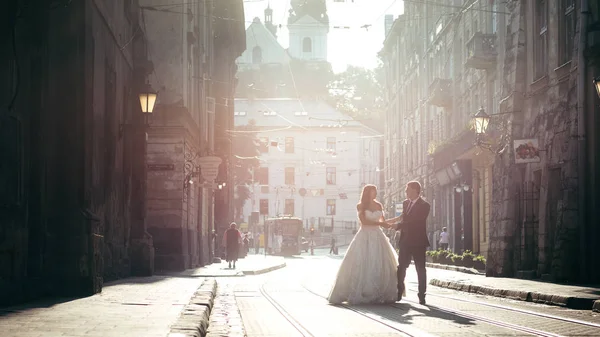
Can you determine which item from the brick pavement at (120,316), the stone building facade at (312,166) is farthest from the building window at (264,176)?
the brick pavement at (120,316)

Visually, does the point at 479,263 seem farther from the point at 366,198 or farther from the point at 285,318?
the point at 285,318

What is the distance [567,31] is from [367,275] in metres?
10.6

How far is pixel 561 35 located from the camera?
22422mm

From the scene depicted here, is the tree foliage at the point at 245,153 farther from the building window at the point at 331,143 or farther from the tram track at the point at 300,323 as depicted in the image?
the tram track at the point at 300,323

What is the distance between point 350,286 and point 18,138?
4.70 meters

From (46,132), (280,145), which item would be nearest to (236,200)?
(280,145)

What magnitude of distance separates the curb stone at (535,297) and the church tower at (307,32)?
110 metres

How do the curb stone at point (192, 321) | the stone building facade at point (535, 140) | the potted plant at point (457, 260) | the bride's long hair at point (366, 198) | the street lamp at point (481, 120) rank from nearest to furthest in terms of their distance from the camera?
the curb stone at point (192, 321), the bride's long hair at point (366, 198), the stone building facade at point (535, 140), the street lamp at point (481, 120), the potted plant at point (457, 260)

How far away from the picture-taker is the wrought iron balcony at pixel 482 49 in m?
35.6

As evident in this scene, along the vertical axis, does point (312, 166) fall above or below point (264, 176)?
above

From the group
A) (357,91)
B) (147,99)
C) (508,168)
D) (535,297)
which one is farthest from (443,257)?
(357,91)

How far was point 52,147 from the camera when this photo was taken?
1448 centimetres

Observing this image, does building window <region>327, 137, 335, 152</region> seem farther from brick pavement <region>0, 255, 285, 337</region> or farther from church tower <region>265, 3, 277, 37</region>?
brick pavement <region>0, 255, 285, 337</region>

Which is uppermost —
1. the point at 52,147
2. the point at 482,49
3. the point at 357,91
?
the point at 357,91
